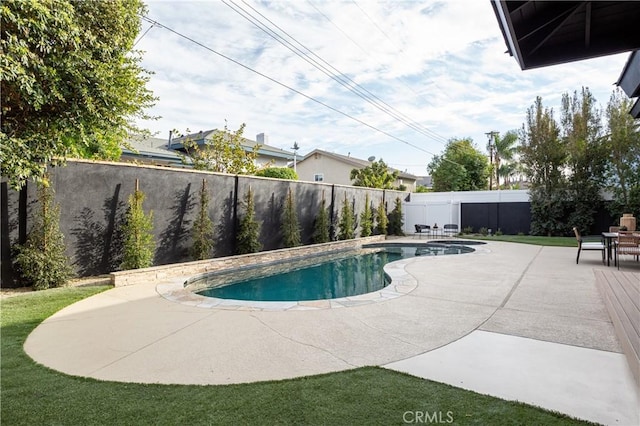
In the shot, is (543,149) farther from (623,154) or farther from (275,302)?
(275,302)

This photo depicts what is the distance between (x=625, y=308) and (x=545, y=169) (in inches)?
629

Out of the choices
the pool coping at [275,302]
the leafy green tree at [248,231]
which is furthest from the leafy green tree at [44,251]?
the leafy green tree at [248,231]

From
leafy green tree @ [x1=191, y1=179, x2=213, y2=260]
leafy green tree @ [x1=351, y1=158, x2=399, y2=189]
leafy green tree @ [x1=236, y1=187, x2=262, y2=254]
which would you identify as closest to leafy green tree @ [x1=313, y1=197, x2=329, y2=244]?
leafy green tree @ [x1=236, y1=187, x2=262, y2=254]

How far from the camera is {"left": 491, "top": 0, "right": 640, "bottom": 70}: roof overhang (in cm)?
271

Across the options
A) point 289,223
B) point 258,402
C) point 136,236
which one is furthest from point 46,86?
point 289,223

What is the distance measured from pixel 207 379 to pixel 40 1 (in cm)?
384

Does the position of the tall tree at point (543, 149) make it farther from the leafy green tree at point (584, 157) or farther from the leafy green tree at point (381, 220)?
the leafy green tree at point (381, 220)

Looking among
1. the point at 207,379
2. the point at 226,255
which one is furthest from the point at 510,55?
the point at 226,255

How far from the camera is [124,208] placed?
755cm

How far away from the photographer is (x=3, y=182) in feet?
19.2

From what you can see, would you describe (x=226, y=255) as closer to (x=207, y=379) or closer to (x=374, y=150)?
(x=207, y=379)

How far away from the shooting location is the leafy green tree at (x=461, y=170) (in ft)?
91.9

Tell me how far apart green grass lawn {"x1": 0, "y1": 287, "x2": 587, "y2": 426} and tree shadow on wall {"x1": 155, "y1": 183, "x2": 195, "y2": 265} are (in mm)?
5297

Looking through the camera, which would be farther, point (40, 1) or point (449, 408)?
point (40, 1)
